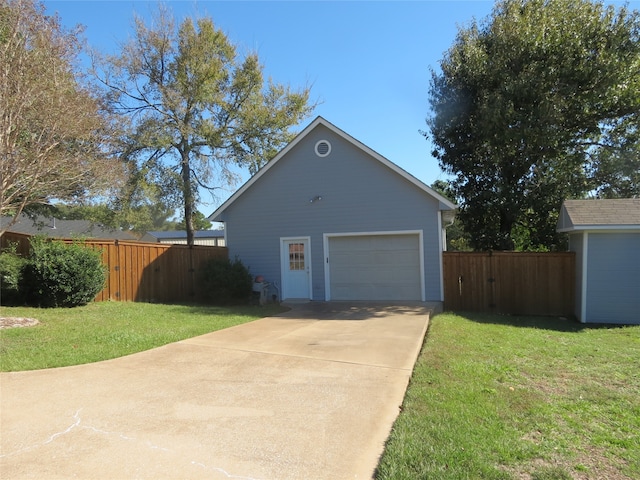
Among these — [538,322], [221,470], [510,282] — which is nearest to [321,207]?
[510,282]

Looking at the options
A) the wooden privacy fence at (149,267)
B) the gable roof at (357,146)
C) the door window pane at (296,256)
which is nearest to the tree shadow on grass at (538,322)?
the gable roof at (357,146)

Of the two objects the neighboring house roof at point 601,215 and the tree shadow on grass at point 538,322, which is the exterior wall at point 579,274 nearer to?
the tree shadow on grass at point 538,322

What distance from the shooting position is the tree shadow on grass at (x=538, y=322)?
11414 millimetres

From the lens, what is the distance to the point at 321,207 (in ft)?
49.1

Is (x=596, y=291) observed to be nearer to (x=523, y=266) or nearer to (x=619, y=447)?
(x=523, y=266)

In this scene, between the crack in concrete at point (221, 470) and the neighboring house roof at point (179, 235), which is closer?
the crack in concrete at point (221, 470)

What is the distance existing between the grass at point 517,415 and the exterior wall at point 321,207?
638 centimetres

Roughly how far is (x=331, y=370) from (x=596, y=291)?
9.97 metres

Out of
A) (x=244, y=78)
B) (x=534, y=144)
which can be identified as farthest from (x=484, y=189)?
(x=244, y=78)

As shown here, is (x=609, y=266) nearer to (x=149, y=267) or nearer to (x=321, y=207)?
(x=321, y=207)

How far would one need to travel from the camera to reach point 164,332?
8.27m

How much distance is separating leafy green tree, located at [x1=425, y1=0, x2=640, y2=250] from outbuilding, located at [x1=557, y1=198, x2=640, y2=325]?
14.9ft

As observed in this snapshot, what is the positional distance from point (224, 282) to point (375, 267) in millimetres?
4908

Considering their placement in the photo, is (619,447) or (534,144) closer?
(619,447)
